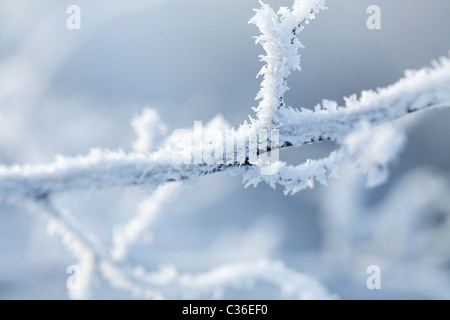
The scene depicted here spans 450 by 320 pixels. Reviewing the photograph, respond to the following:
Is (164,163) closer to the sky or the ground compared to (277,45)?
closer to the ground

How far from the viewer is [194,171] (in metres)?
0.66
